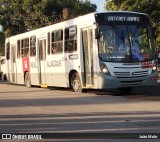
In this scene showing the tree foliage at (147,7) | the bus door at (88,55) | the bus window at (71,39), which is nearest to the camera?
the bus door at (88,55)

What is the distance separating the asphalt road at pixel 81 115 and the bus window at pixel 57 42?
388 cm

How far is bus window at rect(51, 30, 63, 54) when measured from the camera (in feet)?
65.1

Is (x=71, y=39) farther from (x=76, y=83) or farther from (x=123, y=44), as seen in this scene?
(x=123, y=44)

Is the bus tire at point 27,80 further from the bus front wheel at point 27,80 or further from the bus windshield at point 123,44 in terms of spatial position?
the bus windshield at point 123,44

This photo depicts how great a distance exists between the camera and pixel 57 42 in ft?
66.1

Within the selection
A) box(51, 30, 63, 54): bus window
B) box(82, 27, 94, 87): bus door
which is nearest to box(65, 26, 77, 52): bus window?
box(51, 30, 63, 54): bus window

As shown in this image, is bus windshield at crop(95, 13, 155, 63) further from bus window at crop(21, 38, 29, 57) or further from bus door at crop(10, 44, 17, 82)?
bus door at crop(10, 44, 17, 82)

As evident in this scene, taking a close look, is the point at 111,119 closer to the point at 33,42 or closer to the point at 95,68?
the point at 95,68

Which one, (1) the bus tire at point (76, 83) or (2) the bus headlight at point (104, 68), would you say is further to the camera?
(1) the bus tire at point (76, 83)

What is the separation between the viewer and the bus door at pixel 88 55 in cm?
1719

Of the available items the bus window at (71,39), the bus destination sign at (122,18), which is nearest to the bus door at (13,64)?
the bus window at (71,39)

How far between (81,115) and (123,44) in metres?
5.71

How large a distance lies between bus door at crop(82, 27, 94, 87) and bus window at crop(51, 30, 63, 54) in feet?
7.19

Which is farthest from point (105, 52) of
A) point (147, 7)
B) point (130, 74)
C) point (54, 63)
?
point (147, 7)
